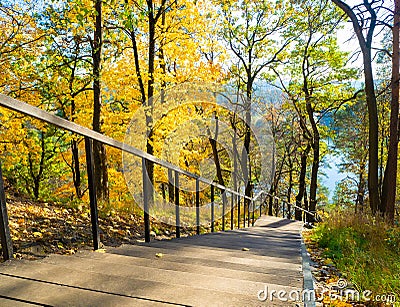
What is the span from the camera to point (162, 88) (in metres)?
10.5

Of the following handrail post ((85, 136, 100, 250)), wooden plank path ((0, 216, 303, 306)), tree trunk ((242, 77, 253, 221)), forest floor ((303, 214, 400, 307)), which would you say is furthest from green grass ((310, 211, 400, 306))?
tree trunk ((242, 77, 253, 221))

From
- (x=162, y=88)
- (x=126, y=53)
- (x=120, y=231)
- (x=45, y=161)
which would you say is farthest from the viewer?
(x=45, y=161)

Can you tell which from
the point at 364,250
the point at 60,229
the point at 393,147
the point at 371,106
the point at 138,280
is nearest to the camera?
the point at 138,280

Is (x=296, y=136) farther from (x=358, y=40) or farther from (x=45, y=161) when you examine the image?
(x=45, y=161)

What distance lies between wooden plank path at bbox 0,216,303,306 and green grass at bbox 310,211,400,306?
2.55ft

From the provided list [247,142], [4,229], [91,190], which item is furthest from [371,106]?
[247,142]

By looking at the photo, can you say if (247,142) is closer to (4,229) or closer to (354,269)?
(354,269)

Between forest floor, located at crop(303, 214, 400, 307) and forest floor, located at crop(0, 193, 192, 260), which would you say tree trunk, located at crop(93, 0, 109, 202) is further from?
forest floor, located at crop(303, 214, 400, 307)

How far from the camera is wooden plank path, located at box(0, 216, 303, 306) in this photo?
1708mm

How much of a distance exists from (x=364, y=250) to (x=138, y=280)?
14.3 feet

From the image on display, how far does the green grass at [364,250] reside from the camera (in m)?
2.94

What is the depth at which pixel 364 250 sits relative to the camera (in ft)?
16.9

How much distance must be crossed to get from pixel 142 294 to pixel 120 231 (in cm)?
342

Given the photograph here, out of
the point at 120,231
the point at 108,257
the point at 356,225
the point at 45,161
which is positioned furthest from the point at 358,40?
the point at 45,161
